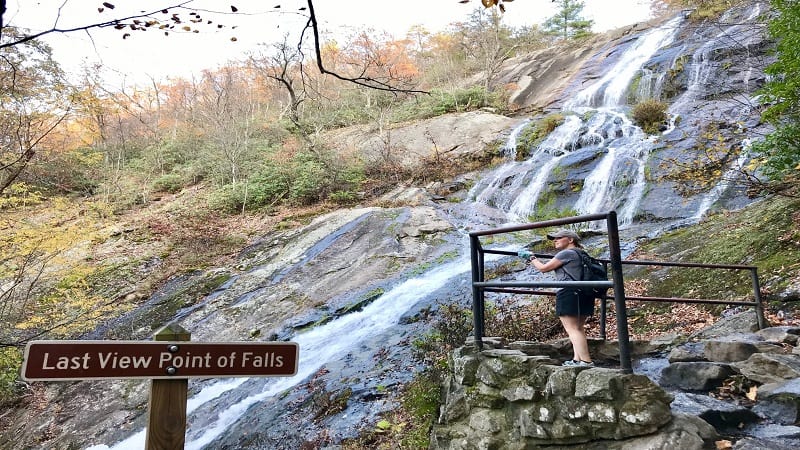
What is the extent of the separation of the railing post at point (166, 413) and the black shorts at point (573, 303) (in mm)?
2702

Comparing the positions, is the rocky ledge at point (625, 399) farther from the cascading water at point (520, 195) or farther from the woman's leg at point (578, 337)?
the cascading water at point (520, 195)

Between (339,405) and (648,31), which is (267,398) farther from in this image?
(648,31)

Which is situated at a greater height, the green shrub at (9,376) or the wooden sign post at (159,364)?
the wooden sign post at (159,364)

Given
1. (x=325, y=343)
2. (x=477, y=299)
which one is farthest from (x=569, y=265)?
(x=325, y=343)

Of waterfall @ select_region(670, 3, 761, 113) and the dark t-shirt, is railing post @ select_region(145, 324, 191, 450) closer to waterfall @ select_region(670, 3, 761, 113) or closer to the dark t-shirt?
the dark t-shirt

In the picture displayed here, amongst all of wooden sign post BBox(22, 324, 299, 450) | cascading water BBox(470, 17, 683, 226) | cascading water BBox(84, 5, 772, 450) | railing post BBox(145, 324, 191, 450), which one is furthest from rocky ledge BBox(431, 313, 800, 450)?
cascading water BBox(470, 17, 683, 226)

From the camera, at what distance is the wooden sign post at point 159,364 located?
2.25 meters

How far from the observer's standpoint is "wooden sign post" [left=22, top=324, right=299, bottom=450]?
2.25 m

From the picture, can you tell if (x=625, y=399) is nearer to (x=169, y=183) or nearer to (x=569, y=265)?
(x=569, y=265)

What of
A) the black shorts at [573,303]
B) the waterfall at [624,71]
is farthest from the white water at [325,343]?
the waterfall at [624,71]

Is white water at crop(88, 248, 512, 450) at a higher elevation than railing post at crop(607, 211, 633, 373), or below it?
below

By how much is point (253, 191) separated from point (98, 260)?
5975mm

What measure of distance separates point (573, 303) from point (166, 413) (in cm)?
286

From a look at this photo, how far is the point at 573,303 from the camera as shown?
3.80 meters
